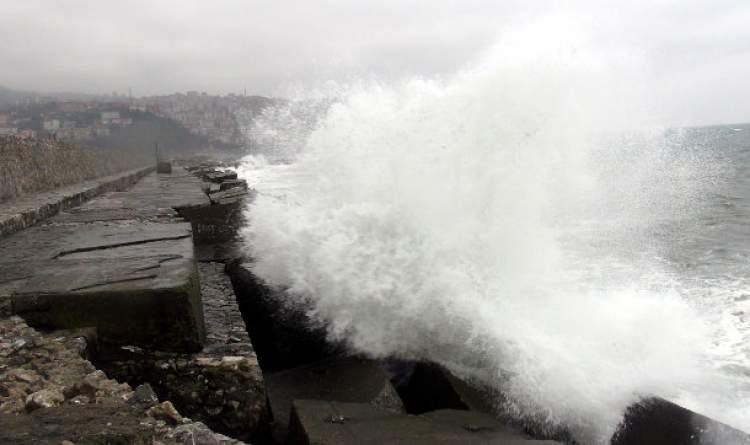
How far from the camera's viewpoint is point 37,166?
23.1 ft

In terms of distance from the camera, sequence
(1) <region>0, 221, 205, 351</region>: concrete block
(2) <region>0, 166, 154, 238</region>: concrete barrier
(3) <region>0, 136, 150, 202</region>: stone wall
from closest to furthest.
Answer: (1) <region>0, 221, 205, 351</region>: concrete block, (2) <region>0, 166, 154, 238</region>: concrete barrier, (3) <region>0, 136, 150, 202</region>: stone wall

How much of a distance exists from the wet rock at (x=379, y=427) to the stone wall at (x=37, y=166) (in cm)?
477

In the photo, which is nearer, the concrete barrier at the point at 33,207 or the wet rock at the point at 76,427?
the wet rock at the point at 76,427

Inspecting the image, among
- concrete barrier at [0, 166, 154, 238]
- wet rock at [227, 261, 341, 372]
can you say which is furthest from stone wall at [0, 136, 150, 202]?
wet rock at [227, 261, 341, 372]

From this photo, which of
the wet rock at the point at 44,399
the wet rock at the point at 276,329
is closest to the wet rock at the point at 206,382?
the wet rock at the point at 44,399

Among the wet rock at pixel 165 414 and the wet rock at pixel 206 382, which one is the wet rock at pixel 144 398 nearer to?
the wet rock at pixel 165 414

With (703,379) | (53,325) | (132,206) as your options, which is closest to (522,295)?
(703,379)

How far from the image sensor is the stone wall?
19.3 ft

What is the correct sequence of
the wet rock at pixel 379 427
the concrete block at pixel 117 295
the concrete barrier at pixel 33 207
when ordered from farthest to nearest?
the concrete barrier at pixel 33 207
the wet rock at pixel 379 427
the concrete block at pixel 117 295

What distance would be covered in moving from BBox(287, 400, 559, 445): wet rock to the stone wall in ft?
15.6

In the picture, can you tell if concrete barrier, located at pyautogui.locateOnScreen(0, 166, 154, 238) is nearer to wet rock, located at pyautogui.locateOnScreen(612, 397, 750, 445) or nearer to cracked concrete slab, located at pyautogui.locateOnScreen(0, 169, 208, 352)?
cracked concrete slab, located at pyautogui.locateOnScreen(0, 169, 208, 352)

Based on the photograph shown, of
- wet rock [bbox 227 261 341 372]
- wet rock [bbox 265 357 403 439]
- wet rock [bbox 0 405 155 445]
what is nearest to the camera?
wet rock [bbox 0 405 155 445]

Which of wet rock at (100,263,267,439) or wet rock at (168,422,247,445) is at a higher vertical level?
wet rock at (168,422,247,445)

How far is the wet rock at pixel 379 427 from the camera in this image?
224 cm
